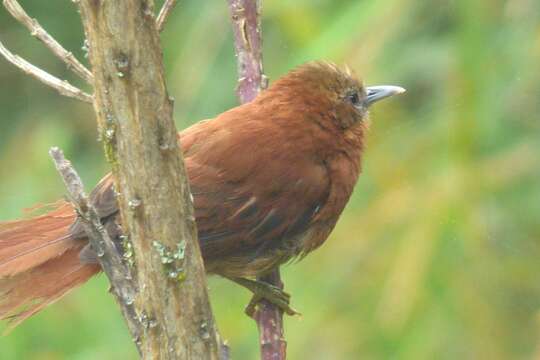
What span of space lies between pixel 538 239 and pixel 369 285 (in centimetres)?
73

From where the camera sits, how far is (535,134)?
4820 millimetres

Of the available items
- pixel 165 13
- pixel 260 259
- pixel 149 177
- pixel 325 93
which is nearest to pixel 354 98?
pixel 325 93

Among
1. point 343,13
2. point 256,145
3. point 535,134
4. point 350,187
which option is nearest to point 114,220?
point 256,145

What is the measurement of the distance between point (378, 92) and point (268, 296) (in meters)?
1.03

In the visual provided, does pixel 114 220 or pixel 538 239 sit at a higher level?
pixel 538 239

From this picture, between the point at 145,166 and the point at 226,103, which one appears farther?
the point at 226,103

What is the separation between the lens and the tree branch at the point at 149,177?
233 cm

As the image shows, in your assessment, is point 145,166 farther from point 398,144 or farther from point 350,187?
point 398,144

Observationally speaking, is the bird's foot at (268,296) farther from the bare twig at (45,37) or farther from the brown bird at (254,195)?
the bare twig at (45,37)

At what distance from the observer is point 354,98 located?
442cm

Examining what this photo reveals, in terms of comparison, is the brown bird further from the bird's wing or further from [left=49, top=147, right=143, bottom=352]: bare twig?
[left=49, top=147, right=143, bottom=352]: bare twig

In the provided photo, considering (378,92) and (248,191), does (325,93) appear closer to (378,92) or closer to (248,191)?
(378,92)

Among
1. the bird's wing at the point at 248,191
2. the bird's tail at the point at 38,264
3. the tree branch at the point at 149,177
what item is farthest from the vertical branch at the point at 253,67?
the tree branch at the point at 149,177

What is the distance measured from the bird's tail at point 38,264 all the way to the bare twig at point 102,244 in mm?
792
